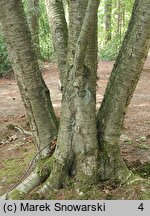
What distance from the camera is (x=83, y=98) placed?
3479mm

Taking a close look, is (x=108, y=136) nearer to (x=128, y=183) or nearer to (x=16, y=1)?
(x=128, y=183)

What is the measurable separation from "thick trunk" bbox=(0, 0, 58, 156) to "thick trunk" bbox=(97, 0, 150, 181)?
0.58m

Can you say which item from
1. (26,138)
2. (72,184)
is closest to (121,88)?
(72,184)

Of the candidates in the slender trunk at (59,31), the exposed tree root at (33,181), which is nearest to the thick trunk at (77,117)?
the exposed tree root at (33,181)

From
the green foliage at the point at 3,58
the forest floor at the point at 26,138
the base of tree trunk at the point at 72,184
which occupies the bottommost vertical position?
the forest floor at the point at 26,138

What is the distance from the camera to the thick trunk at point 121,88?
3.24m

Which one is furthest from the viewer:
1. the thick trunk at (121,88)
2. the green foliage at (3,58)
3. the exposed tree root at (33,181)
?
the green foliage at (3,58)

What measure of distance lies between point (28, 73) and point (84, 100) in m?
0.63

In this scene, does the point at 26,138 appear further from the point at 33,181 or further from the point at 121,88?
the point at 121,88

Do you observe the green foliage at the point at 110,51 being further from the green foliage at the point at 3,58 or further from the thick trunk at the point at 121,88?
the thick trunk at the point at 121,88

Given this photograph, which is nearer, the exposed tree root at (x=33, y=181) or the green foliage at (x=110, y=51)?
the exposed tree root at (x=33, y=181)

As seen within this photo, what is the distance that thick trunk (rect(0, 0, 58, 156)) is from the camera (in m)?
3.44

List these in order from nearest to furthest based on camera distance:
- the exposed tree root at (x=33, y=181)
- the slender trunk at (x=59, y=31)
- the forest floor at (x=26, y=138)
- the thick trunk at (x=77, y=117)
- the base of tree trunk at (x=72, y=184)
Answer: the thick trunk at (x=77, y=117)
the base of tree trunk at (x=72, y=184)
the exposed tree root at (x=33, y=181)
the slender trunk at (x=59, y=31)
the forest floor at (x=26, y=138)

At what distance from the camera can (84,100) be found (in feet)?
11.4
